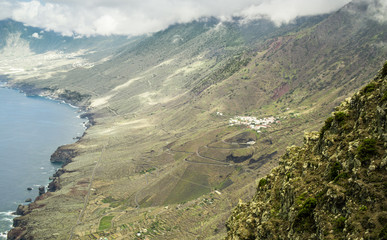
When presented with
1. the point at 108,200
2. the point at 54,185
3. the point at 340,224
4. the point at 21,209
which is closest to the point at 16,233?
the point at 21,209

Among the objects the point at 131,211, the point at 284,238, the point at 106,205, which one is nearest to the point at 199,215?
the point at 131,211

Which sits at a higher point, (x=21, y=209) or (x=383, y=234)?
(x=383, y=234)

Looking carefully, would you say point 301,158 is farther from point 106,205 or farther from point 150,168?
point 150,168

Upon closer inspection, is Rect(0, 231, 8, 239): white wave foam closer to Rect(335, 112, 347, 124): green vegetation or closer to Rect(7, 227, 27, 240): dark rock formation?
Rect(7, 227, 27, 240): dark rock formation

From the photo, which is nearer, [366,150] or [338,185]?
[366,150]

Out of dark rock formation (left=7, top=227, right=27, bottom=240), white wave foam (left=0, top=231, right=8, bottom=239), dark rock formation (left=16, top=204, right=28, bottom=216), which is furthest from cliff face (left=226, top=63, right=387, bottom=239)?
dark rock formation (left=16, top=204, right=28, bottom=216)

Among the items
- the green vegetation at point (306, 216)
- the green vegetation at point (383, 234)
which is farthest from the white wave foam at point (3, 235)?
the green vegetation at point (383, 234)

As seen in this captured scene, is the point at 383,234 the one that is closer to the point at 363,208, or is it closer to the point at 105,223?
the point at 363,208
